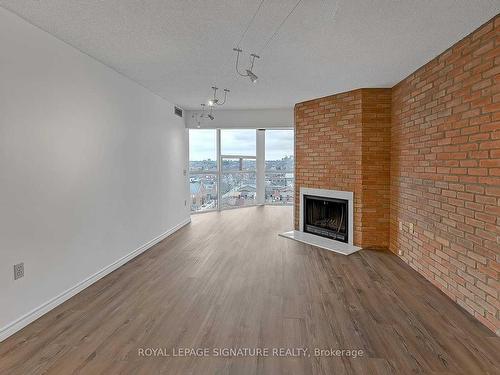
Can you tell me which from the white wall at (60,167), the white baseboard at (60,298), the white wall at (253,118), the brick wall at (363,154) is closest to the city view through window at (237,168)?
the white wall at (253,118)

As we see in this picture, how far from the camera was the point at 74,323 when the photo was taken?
8.16 feet

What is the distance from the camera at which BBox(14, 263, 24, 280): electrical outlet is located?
2.38m

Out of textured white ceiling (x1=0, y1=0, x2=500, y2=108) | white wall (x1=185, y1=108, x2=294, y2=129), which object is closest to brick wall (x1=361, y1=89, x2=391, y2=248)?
textured white ceiling (x1=0, y1=0, x2=500, y2=108)

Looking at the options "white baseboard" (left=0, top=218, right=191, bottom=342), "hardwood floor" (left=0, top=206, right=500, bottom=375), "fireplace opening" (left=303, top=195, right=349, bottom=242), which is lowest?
"hardwood floor" (left=0, top=206, right=500, bottom=375)

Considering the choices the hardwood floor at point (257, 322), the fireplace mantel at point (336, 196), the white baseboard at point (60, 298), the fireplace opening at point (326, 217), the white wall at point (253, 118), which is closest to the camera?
the hardwood floor at point (257, 322)

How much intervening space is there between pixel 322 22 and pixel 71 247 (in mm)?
3123

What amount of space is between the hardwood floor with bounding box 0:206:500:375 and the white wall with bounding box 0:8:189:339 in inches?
14.7

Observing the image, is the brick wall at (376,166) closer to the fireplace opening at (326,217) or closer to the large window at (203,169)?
the fireplace opening at (326,217)

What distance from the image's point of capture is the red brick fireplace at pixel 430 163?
7.98 feet

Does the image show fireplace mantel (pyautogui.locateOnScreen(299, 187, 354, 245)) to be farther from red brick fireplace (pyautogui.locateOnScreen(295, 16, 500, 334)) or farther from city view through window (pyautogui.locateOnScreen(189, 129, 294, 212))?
city view through window (pyautogui.locateOnScreen(189, 129, 294, 212))

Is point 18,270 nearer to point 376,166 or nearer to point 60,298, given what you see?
point 60,298

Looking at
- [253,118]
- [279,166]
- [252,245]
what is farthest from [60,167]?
[279,166]

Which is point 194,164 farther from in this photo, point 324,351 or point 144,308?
point 324,351

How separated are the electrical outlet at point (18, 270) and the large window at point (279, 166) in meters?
7.78
